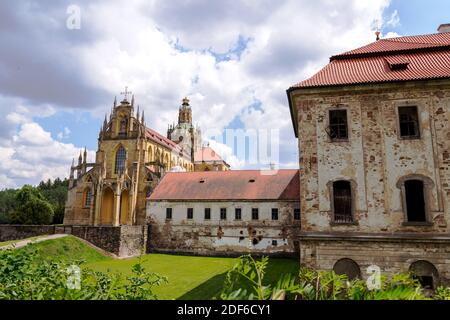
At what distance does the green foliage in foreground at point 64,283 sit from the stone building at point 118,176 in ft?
122

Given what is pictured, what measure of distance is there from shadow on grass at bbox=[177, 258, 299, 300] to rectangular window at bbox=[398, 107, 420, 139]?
9.23 m

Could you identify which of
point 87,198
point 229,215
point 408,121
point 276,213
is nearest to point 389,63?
point 408,121

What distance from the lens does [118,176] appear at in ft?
144

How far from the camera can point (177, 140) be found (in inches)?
3130

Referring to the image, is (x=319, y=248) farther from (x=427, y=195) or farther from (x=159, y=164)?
(x=159, y=164)

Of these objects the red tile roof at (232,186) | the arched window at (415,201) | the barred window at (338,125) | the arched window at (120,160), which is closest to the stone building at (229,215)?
the red tile roof at (232,186)

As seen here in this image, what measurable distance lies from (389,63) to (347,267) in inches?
376

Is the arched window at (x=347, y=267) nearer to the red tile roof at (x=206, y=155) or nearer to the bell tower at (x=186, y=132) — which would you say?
the bell tower at (x=186, y=132)

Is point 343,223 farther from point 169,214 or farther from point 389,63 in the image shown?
point 169,214

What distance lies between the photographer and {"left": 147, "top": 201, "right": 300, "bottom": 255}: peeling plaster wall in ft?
102

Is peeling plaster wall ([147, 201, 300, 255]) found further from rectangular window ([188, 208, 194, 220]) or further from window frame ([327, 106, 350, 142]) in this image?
window frame ([327, 106, 350, 142])

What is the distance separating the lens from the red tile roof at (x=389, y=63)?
1416 cm
